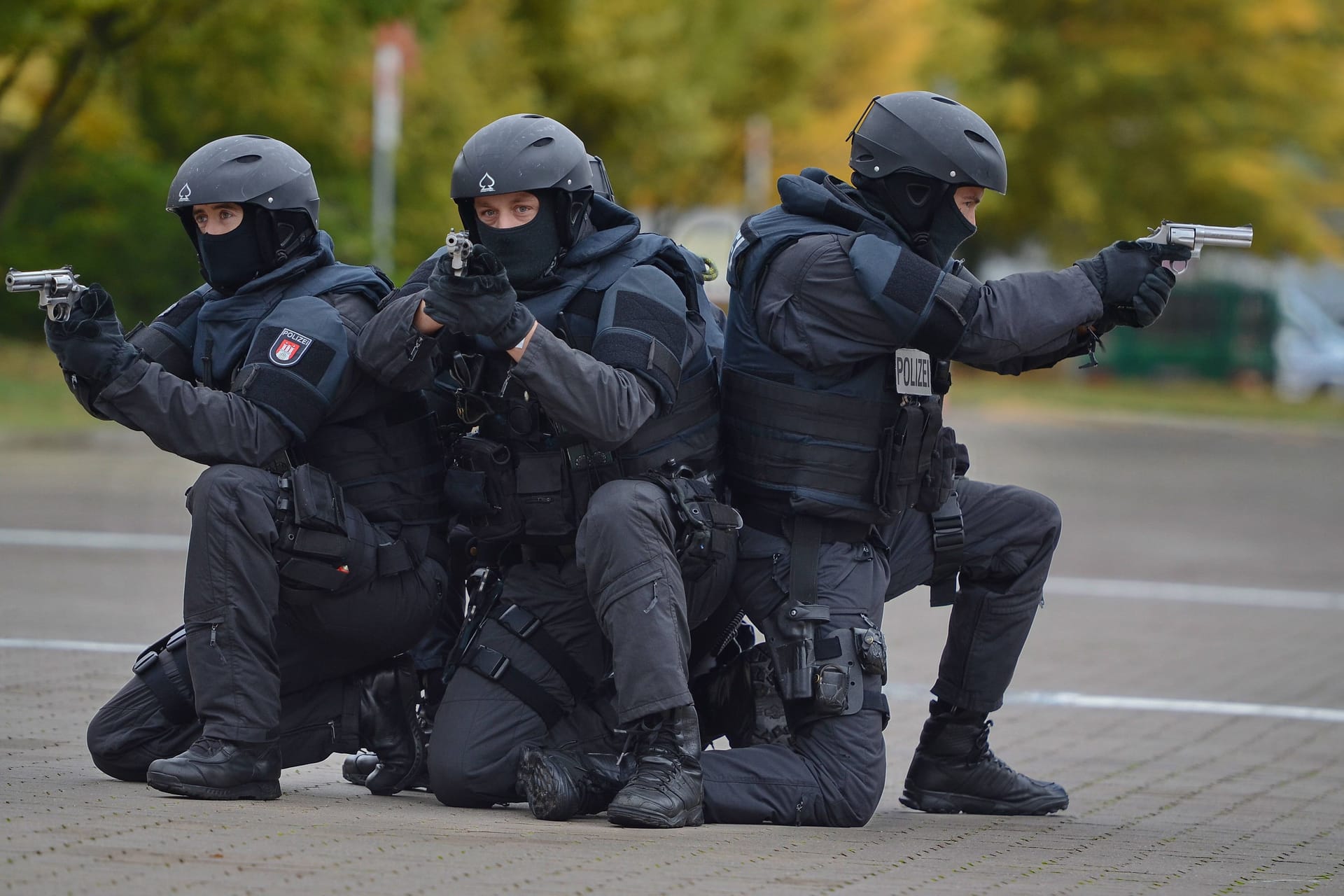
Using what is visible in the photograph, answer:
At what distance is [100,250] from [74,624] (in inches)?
585

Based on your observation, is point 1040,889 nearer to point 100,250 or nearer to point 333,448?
point 333,448

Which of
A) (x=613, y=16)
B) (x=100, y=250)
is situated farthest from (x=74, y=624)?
(x=613, y=16)

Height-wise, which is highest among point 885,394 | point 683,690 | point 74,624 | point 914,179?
point 914,179

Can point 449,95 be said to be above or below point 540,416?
above

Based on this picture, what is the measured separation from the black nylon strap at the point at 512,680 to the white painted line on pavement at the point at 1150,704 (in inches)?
104

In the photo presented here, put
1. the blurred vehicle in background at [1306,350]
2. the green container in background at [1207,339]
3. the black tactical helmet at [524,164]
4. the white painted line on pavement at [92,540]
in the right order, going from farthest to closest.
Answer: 1. the green container in background at [1207,339]
2. the blurred vehicle in background at [1306,350]
3. the white painted line on pavement at [92,540]
4. the black tactical helmet at [524,164]

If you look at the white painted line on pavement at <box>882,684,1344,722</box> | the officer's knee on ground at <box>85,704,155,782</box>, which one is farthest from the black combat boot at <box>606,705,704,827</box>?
the white painted line on pavement at <box>882,684,1344,722</box>

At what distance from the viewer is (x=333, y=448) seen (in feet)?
17.2

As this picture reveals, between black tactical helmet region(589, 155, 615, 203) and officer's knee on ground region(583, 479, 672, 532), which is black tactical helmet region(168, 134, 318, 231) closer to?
black tactical helmet region(589, 155, 615, 203)

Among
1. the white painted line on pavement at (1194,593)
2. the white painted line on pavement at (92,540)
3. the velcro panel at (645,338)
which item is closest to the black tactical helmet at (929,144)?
the velcro panel at (645,338)

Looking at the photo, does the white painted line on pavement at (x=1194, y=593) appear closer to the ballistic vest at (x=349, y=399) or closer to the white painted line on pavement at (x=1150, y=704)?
the white painted line on pavement at (x=1150, y=704)

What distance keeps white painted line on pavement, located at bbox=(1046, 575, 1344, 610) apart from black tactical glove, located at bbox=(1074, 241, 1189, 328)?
20.1ft

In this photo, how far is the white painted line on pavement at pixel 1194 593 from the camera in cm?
1121

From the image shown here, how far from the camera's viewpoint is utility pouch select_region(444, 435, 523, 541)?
16.9 ft
